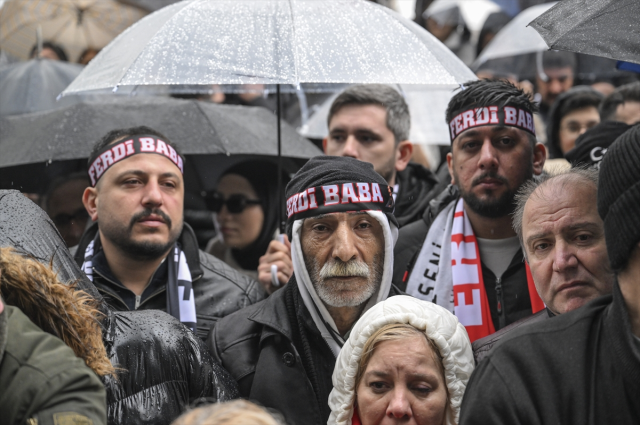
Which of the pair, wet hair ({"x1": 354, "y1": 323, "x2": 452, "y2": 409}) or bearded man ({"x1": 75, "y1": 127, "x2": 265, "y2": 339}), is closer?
wet hair ({"x1": 354, "y1": 323, "x2": 452, "y2": 409})

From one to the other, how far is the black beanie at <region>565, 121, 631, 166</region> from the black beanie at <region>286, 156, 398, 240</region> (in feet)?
4.52

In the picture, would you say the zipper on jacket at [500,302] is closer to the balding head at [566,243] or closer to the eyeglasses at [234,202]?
the balding head at [566,243]

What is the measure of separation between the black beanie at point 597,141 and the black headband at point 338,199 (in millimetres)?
1409

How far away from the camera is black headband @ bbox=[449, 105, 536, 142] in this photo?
3.97m

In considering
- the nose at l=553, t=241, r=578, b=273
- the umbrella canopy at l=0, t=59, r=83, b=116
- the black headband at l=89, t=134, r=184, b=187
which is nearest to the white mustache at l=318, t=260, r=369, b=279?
the nose at l=553, t=241, r=578, b=273

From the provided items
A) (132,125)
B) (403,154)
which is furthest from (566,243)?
(132,125)

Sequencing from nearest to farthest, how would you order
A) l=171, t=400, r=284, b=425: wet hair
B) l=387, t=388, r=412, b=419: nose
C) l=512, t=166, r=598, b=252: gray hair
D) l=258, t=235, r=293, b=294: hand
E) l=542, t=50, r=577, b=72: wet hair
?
l=171, t=400, r=284, b=425: wet hair < l=387, t=388, r=412, b=419: nose < l=512, t=166, r=598, b=252: gray hair < l=258, t=235, r=293, b=294: hand < l=542, t=50, r=577, b=72: wet hair

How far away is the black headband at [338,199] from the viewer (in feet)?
11.3

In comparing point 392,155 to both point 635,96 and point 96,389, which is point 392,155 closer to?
point 635,96

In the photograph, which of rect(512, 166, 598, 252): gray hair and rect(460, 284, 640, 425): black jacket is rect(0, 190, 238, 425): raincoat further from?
rect(512, 166, 598, 252): gray hair

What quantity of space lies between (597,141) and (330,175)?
1.75 m

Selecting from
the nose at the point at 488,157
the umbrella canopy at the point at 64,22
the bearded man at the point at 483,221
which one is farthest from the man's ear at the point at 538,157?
the umbrella canopy at the point at 64,22

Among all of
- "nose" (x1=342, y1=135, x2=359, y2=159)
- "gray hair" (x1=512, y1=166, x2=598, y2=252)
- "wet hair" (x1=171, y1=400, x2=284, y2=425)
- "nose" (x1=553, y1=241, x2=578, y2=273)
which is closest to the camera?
"wet hair" (x1=171, y1=400, x2=284, y2=425)

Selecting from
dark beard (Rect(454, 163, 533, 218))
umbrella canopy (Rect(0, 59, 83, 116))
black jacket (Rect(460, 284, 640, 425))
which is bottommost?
black jacket (Rect(460, 284, 640, 425))
